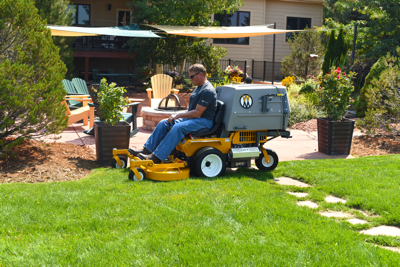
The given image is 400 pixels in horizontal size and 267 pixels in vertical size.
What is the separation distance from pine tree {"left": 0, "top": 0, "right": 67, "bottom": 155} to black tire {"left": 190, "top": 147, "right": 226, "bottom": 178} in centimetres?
217

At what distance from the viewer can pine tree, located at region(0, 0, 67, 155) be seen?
5137 mm

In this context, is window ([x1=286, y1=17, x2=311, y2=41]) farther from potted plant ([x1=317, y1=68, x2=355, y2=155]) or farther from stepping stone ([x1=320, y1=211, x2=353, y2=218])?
stepping stone ([x1=320, y1=211, x2=353, y2=218])

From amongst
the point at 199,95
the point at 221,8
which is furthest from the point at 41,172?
the point at 221,8

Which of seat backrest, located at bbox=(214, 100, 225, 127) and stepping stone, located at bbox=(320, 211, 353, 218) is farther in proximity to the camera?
seat backrest, located at bbox=(214, 100, 225, 127)

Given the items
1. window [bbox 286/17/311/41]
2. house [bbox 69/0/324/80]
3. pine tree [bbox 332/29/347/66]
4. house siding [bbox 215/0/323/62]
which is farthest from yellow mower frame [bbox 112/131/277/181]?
window [bbox 286/17/311/41]

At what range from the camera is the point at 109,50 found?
54.8ft

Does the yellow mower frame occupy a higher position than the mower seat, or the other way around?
the mower seat

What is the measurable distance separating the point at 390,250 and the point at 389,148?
4691mm

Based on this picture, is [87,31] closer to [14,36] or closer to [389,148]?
[14,36]

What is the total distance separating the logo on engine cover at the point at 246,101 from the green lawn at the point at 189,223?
2.89 feet

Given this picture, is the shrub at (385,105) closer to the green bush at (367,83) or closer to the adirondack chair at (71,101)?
the green bush at (367,83)

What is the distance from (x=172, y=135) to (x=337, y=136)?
328 centimetres

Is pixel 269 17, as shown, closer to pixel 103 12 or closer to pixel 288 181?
pixel 103 12

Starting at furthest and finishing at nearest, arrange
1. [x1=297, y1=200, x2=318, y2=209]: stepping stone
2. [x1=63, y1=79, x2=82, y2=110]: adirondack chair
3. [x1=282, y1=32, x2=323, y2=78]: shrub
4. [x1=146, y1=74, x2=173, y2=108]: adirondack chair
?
[x1=282, y1=32, x2=323, y2=78]: shrub, [x1=146, y1=74, x2=173, y2=108]: adirondack chair, [x1=63, y1=79, x2=82, y2=110]: adirondack chair, [x1=297, y1=200, x2=318, y2=209]: stepping stone
